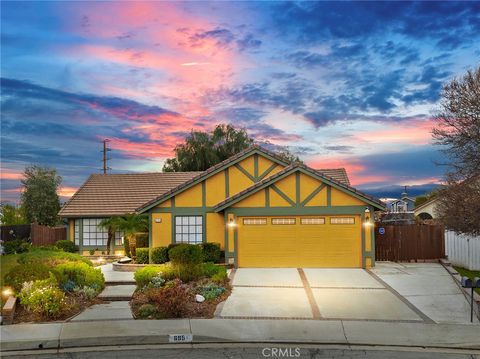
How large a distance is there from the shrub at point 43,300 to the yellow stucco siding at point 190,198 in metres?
10.6

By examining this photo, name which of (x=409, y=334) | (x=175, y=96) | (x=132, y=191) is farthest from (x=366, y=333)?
(x=132, y=191)

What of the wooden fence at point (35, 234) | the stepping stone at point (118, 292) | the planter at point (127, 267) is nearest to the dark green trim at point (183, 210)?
the planter at point (127, 267)

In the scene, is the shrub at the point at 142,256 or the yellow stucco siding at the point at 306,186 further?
the shrub at the point at 142,256

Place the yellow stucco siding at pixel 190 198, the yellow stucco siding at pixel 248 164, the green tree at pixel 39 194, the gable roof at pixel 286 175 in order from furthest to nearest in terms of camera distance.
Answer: the green tree at pixel 39 194, the yellow stucco siding at pixel 248 164, the yellow stucco siding at pixel 190 198, the gable roof at pixel 286 175

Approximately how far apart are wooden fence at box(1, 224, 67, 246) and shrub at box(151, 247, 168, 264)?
1184 centimetres

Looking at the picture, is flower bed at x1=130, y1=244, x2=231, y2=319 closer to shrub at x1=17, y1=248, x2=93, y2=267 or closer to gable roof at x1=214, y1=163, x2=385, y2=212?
shrub at x1=17, y1=248, x2=93, y2=267

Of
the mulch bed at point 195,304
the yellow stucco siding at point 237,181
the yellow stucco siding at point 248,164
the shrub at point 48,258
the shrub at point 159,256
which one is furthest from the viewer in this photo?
the yellow stucco siding at point 248,164

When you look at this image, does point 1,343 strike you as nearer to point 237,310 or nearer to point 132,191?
point 237,310

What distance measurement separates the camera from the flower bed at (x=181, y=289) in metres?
13.4

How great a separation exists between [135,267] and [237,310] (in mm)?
9142

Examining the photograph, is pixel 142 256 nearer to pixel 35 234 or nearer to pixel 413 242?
pixel 35 234

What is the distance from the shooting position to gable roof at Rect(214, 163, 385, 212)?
71.4ft

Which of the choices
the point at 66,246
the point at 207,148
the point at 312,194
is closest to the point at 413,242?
the point at 312,194

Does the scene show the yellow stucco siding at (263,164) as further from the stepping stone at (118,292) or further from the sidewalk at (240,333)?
the sidewalk at (240,333)
